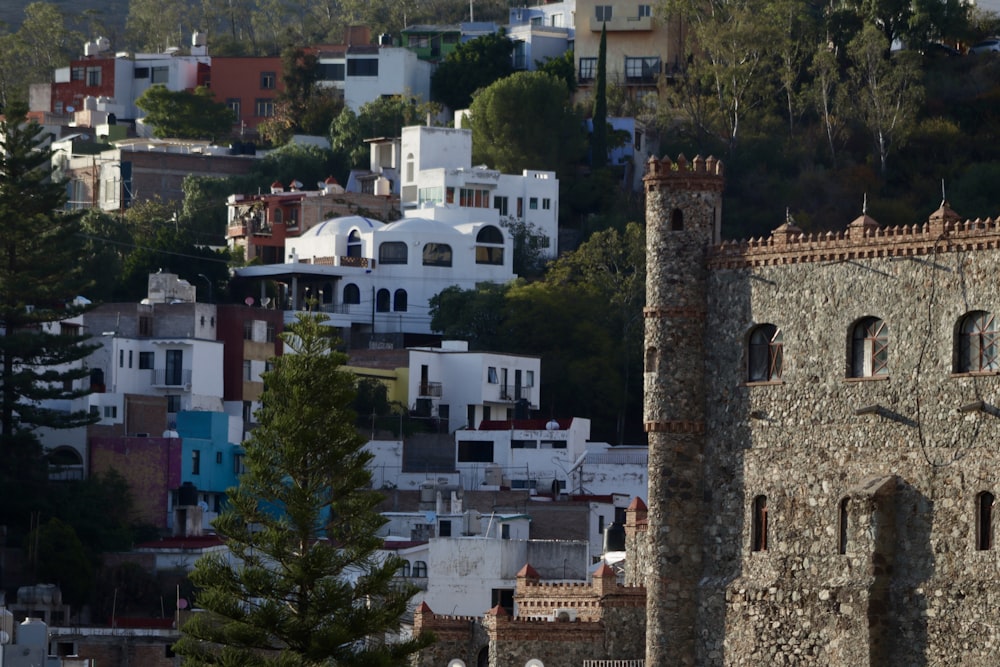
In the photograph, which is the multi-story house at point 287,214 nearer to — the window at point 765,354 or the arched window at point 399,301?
the arched window at point 399,301

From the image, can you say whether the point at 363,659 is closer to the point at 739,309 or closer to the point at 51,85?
the point at 739,309

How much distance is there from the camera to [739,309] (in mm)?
57781

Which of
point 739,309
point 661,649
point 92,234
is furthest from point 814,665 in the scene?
point 92,234

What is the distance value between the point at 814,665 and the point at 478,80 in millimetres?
95625

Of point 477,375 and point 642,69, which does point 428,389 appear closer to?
point 477,375

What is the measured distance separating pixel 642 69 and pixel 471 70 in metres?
10.7

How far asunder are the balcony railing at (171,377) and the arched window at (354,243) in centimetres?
1851

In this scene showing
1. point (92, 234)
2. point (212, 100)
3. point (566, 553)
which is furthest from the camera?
point (212, 100)

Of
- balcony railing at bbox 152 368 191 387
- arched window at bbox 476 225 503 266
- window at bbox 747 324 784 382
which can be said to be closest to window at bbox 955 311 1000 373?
window at bbox 747 324 784 382

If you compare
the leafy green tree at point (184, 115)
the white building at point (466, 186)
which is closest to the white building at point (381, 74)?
the leafy green tree at point (184, 115)

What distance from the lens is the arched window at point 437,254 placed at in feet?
393

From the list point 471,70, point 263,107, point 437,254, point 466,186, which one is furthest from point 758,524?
point 263,107

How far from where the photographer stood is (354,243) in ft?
398

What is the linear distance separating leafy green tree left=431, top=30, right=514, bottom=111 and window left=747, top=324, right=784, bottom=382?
300 ft
